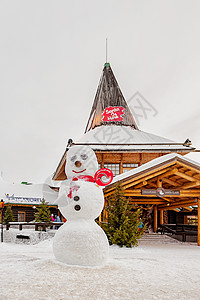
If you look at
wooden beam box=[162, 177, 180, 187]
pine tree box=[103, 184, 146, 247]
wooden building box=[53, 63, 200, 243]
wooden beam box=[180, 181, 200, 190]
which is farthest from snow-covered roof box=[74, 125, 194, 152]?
pine tree box=[103, 184, 146, 247]

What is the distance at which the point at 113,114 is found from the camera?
22.3 metres

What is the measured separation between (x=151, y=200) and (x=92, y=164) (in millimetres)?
10390

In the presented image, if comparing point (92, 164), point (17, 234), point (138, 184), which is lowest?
point (17, 234)

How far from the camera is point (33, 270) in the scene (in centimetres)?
570

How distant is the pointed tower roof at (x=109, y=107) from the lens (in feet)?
72.8

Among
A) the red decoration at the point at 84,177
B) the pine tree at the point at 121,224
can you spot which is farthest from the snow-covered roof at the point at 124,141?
the red decoration at the point at 84,177

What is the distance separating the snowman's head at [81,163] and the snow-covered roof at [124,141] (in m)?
10.0

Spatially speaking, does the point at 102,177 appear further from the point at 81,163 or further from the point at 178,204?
the point at 178,204

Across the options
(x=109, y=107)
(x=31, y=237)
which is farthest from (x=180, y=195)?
(x=109, y=107)

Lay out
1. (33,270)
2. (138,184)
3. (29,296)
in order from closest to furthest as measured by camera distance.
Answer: (29,296), (33,270), (138,184)

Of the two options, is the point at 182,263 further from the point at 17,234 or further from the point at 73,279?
the point at 17,234

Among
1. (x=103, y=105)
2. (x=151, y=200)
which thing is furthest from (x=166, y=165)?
(x=103, y=105)

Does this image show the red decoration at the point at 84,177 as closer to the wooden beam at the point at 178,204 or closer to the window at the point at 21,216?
the wooden beam at the point at 178,204

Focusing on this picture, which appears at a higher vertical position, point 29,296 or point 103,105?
point 103,105
